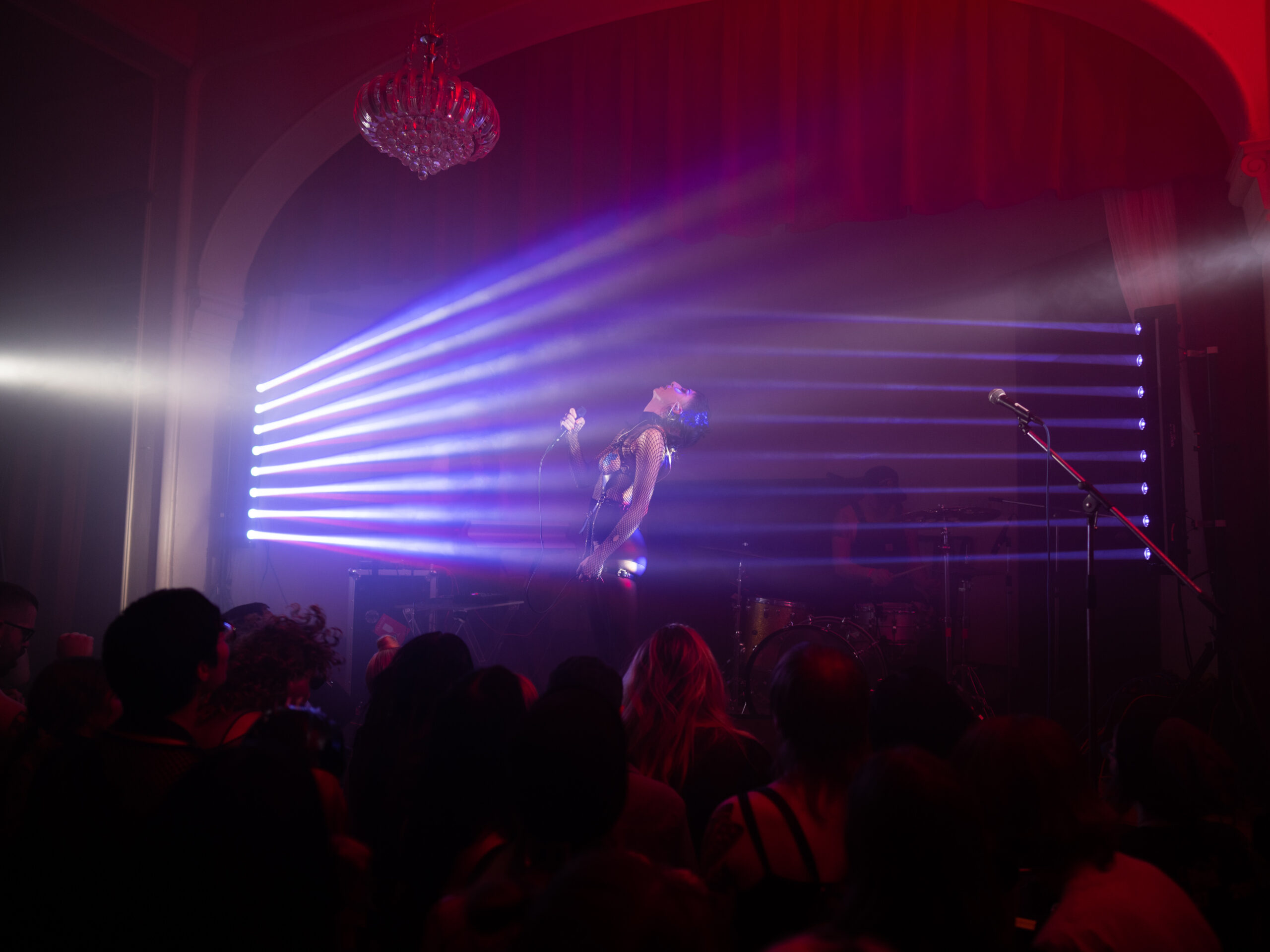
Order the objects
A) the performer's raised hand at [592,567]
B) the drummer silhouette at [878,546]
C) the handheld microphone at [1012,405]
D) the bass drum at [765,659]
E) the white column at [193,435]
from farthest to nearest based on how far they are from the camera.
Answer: the drummer silhouette at [878,546]
the bass drum at [765,659]
the white column at [193,435]
the performer's raised hand at [592,567]
the handheld microphone at [1012,405]

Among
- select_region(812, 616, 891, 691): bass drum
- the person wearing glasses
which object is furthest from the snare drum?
the person wearing glasses

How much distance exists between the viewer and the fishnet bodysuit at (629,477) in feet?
15.6

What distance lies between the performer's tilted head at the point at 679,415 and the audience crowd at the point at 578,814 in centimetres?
327

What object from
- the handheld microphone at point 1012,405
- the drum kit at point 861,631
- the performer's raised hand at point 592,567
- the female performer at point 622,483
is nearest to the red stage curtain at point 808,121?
A: the handheld microphone at point 1012,405

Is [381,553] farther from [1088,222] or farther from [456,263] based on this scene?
[1088,222]

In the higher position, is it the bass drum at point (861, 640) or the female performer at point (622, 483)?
the female performer at point (622, 483)

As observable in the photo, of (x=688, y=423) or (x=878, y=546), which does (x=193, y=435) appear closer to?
(x=688, y=423)

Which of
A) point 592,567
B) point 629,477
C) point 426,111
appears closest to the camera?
point 426,111

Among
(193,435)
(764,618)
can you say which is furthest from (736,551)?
(193,435)

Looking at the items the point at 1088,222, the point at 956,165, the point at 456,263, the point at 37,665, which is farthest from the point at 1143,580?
the point at 37,665

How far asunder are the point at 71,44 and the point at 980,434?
7.18 meters

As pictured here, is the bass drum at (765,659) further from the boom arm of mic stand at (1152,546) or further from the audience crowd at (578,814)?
the audience crowd at (578,814)

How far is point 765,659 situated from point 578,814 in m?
4.42

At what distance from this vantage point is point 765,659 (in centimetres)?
535
